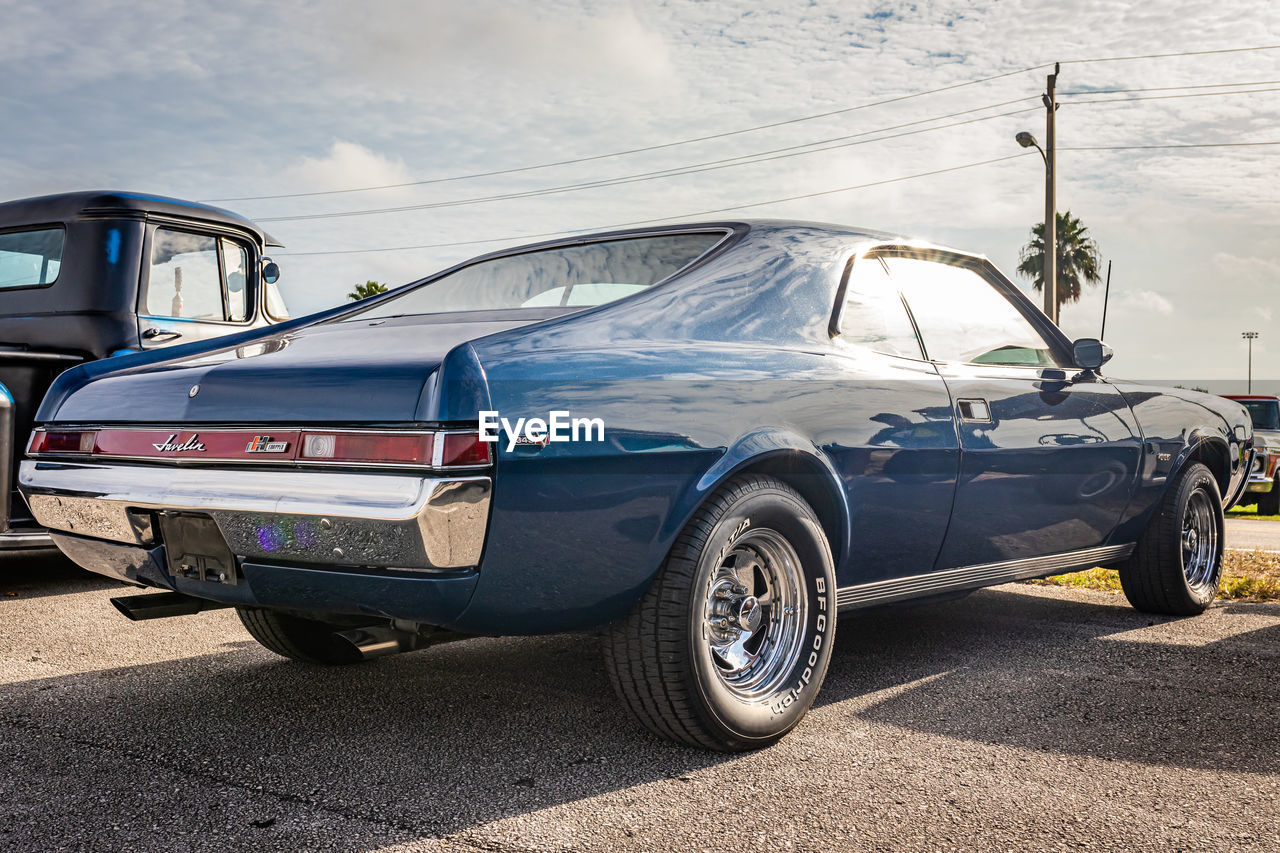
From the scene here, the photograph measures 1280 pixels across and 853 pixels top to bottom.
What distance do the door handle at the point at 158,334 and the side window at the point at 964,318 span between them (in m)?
4.32

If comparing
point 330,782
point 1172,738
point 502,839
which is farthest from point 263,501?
point 1172,738

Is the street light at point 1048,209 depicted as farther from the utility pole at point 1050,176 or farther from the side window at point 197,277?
the side window at point 197,277

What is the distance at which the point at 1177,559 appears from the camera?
4.76 m

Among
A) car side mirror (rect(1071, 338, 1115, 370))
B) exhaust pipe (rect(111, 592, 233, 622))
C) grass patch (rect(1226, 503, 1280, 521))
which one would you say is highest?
car side mirror (rect(1071, 338, 1115, 370))

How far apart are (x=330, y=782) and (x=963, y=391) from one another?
2.22m

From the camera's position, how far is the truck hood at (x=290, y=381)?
245 centimetres

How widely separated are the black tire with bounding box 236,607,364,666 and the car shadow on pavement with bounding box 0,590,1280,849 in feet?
0.24

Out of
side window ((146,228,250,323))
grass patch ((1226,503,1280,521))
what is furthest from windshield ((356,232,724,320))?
grass patch ((1226,503,1280,521))

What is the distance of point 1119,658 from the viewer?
407 cm

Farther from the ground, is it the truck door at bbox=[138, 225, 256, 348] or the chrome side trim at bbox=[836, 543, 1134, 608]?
the truck door at bbox=[138, 225, 256, 348]

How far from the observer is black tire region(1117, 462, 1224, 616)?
4.74m

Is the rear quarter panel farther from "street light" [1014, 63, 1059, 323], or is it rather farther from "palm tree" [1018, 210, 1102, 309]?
"palm tree" [1018, 210, 1102, 309]

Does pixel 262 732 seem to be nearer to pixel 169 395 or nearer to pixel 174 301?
pixel 169 395

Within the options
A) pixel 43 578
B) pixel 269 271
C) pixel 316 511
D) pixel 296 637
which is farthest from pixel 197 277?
pixel 316 511
